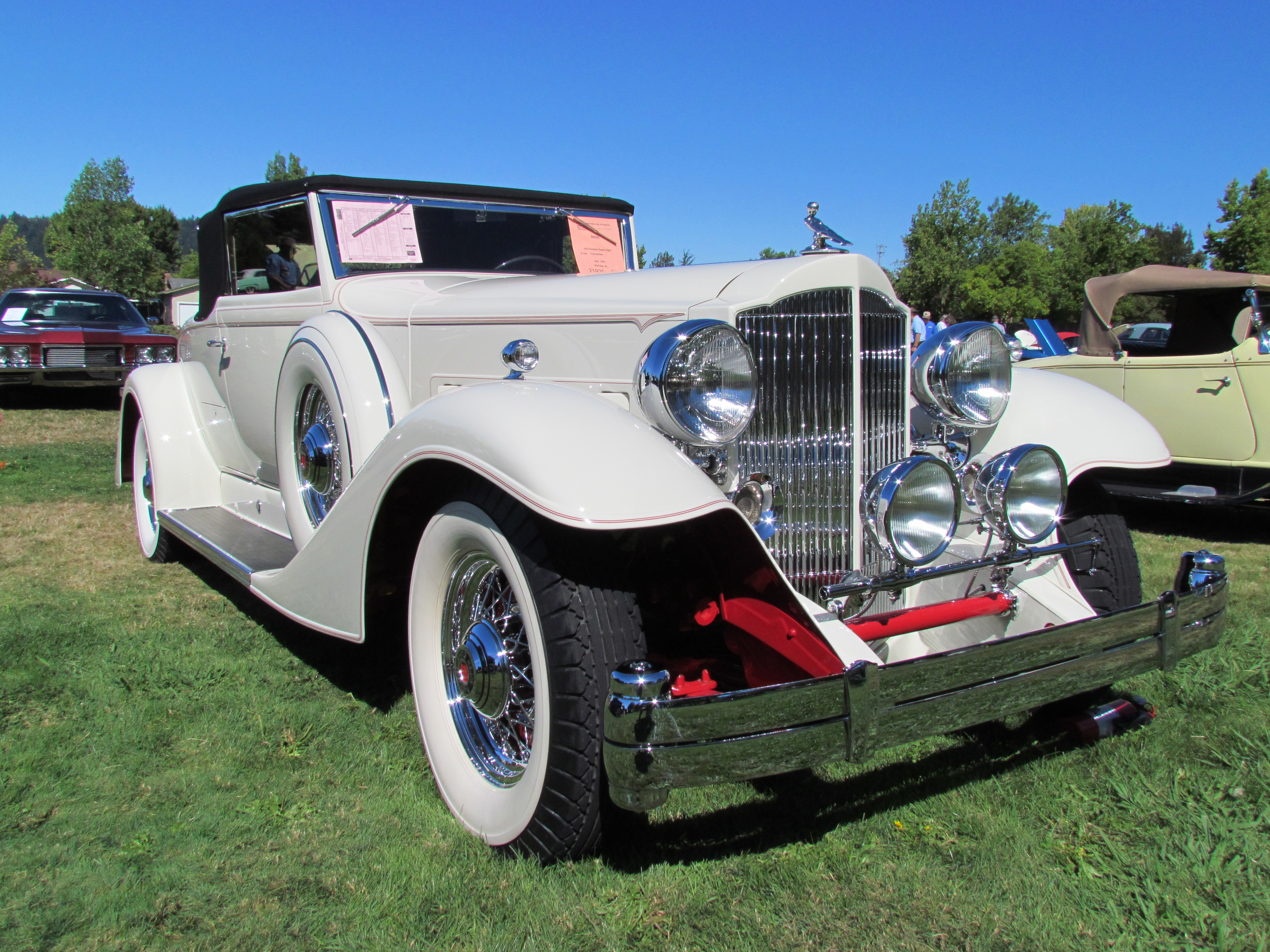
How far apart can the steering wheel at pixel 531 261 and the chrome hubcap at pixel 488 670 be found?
1.90 m

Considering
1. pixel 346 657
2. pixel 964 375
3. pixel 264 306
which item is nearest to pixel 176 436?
pixel 264 306

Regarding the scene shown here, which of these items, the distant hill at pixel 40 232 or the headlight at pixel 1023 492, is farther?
the distant hill at pixel 40 232

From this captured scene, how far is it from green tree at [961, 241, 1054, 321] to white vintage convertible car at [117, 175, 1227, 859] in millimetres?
35895

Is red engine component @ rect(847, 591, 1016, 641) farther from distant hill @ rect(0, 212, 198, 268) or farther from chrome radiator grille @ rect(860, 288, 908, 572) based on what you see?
distant hill @ rect(0, 212, 198, 268)

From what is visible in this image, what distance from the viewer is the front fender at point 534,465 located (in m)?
1.75

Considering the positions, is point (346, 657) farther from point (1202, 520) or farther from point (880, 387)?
point (1202, 520)

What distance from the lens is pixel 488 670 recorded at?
2.12 metres

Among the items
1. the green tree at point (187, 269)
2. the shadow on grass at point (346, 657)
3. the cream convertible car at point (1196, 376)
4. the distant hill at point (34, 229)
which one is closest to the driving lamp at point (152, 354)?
the shadow on grass at point (346, 657)

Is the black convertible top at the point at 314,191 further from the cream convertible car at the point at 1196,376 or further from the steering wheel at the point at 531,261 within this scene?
the cream convertible car at the point at 1196,376

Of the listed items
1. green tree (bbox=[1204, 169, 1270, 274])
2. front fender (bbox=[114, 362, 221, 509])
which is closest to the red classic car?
front fender (bbox=[114, 362, 221, 509])

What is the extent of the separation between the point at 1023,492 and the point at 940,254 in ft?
123

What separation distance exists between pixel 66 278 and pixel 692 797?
55.6 m

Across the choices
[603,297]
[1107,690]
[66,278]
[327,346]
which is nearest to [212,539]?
[327,346]

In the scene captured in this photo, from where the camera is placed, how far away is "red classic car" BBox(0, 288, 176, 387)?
10.3m
